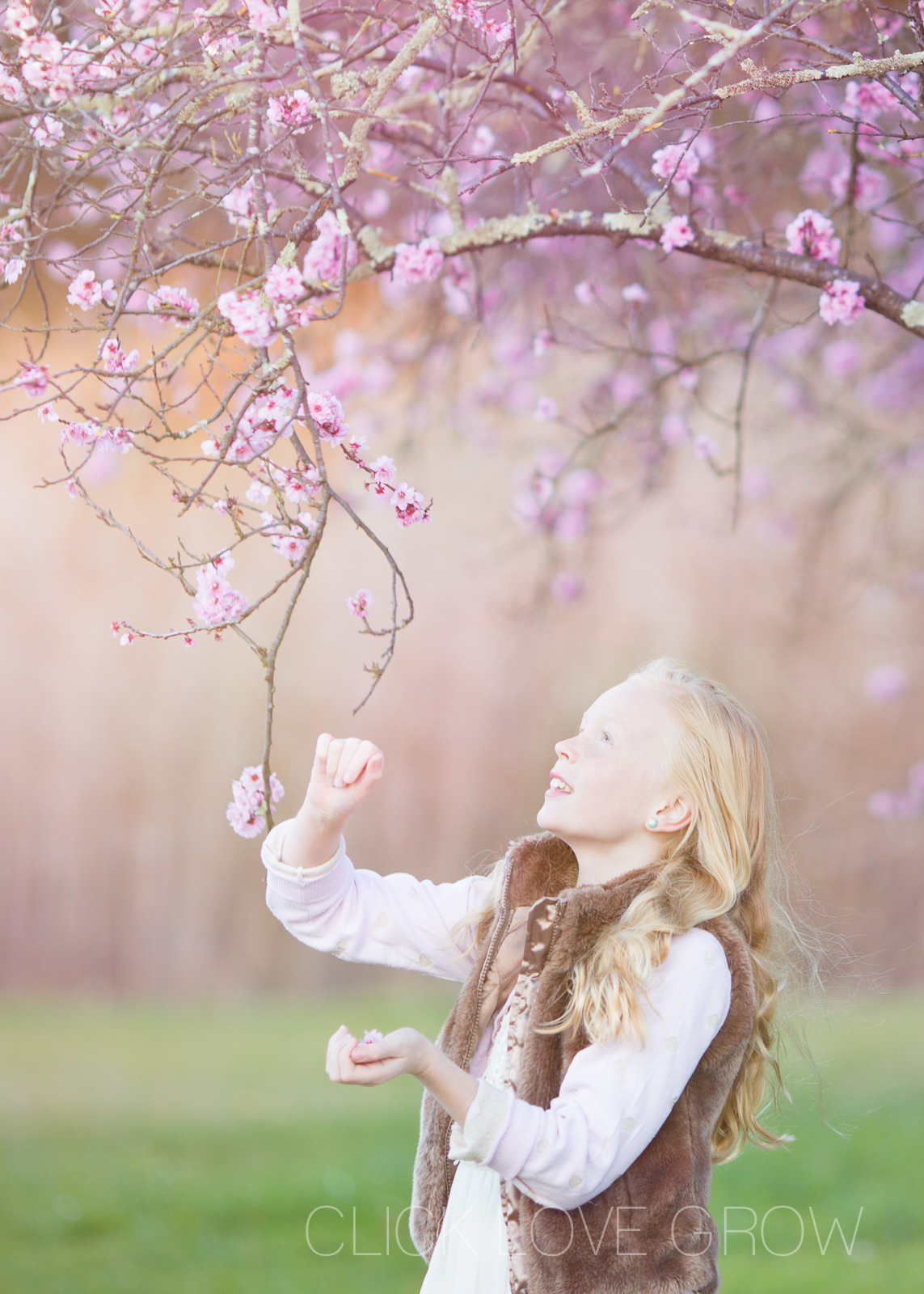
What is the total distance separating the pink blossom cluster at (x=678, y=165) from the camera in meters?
1.61

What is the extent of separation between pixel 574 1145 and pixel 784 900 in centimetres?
59

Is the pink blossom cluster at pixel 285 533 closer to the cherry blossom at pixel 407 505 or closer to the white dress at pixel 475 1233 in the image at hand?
the cherry blossom at pixel 407 505

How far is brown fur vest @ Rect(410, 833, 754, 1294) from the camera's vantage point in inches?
48.5

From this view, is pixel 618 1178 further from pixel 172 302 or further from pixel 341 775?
pixel 172 302

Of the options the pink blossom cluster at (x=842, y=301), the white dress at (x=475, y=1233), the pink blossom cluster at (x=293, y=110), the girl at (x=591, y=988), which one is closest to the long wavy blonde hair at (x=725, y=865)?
the girl at (x=591, y=988)

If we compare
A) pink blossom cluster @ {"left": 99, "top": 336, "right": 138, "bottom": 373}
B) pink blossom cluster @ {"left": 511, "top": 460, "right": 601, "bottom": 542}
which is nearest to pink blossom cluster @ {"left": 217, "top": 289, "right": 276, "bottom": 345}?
pink blossom cluster @ {"left": 99, "top": 336, "right": 138, "bottom": 373}

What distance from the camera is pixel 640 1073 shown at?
1216 mm

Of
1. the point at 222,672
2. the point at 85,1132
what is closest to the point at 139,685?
the point at 222,672

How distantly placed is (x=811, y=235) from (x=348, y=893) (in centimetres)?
110

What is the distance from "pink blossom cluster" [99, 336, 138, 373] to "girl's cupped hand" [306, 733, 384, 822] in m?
0.48

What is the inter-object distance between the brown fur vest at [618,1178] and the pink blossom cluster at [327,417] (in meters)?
0.55

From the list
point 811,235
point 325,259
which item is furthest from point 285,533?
point 811,235

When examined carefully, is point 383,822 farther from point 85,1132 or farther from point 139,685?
point 85,1132

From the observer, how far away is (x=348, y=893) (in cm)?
147
